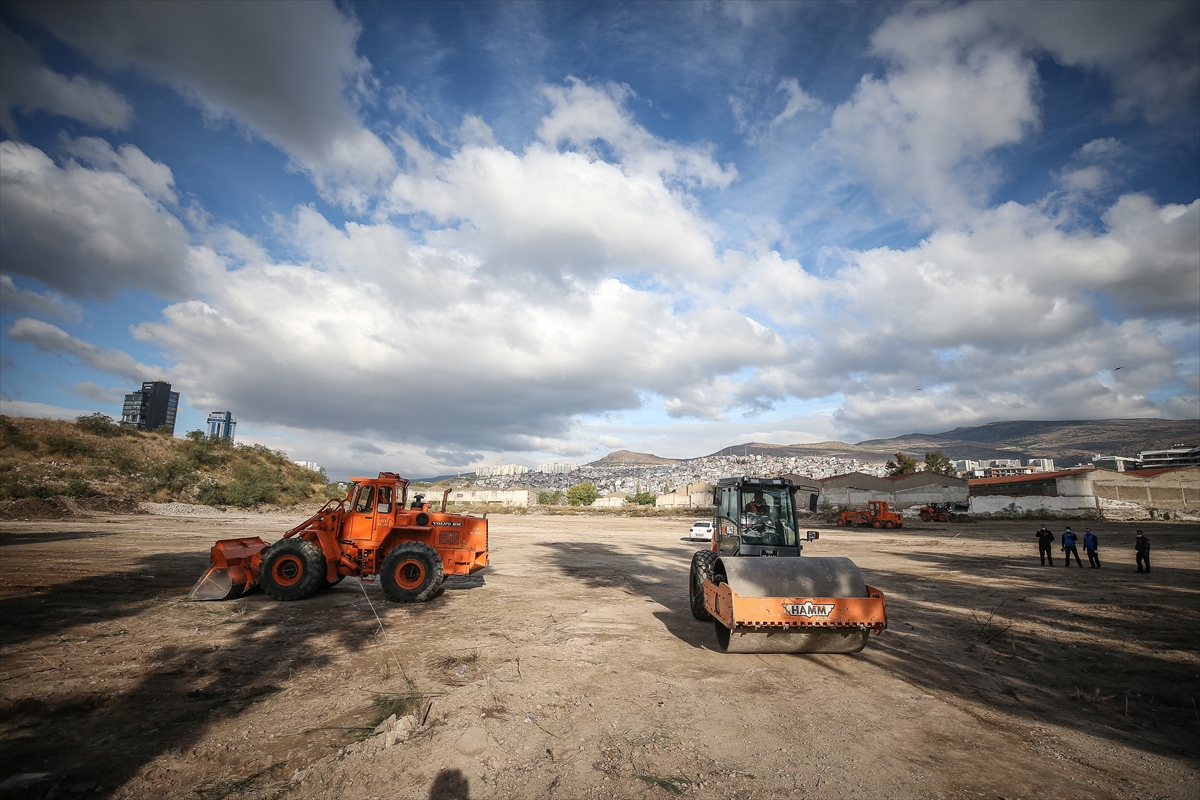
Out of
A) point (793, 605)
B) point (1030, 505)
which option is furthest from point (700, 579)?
point (1030, 505)

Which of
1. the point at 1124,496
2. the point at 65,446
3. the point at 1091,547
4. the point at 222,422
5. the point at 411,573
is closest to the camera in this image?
the point at 411,573

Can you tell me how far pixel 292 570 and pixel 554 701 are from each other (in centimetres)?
685

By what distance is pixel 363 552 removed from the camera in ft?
33.9

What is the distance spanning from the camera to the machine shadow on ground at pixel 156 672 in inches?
157

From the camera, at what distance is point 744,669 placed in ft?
21.2

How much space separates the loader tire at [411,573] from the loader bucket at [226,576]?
7.70ft

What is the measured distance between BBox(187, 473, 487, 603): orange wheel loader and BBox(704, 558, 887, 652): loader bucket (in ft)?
19.1

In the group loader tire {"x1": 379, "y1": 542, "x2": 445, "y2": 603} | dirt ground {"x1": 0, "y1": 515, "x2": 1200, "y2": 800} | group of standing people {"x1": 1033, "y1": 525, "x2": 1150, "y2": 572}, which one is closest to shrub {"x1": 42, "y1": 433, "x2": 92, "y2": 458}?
dirt ground {"x1": 0, "y1": 515, "x2": 1200, "y2": 800}

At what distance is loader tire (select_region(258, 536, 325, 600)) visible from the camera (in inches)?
374

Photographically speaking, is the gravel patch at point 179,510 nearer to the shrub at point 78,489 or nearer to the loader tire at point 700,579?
the shrub at point 78,489

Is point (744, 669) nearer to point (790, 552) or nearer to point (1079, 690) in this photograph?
point (790, 552)

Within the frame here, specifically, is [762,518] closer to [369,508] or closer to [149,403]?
[369,508]

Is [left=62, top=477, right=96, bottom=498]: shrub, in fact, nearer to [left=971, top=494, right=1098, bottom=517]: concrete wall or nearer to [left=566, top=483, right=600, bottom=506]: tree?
[left=566, top=483, right=600, bottom=506]: tree

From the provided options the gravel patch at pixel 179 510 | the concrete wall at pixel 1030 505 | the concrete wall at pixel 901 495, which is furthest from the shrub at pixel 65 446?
the concrete wall at pixel 1030 505
